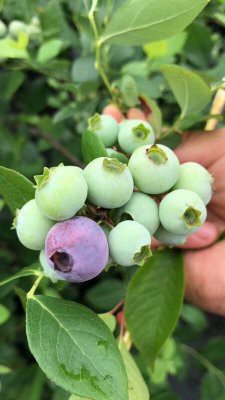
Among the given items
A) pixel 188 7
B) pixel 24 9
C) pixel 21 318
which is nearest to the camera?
pixel 188 7

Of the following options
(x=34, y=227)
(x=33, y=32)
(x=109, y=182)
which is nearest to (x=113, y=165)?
(x=109, y=182)

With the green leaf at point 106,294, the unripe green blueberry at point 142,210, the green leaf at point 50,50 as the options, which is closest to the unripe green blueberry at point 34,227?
the unripe green blueberry at point 142,210

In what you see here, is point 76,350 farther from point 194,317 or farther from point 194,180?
point 194,317

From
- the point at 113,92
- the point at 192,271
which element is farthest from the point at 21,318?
the point at 113,92

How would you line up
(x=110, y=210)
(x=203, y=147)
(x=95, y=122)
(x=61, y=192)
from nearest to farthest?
(x=61, y=192), (x=110, y=210), (x=95, y=122), (x=203, y=147)

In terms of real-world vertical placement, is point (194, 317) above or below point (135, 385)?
→ below

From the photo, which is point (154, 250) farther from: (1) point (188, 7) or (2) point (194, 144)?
(1) point (188, 7)

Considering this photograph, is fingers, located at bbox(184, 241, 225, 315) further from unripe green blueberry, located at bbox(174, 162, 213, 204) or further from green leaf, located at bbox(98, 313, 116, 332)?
unripe green blueberry, located at bbox(174, 162, 213, 204)

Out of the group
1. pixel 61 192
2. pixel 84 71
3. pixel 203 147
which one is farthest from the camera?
pixel 84 71

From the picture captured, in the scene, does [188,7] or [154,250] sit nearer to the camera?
[188,7]
